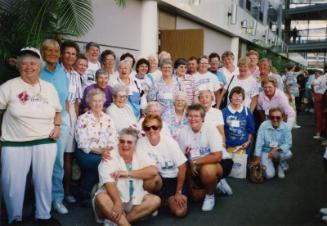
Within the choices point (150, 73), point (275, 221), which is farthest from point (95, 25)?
point (275, 221)

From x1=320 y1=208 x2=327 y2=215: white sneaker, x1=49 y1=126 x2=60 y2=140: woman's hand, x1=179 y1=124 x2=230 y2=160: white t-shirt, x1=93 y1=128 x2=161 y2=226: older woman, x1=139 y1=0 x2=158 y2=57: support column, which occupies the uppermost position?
x1=139 y1=0 x2=158 y2=57: support column

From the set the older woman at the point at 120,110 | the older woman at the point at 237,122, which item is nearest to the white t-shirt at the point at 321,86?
the older woman at the point at 237,122

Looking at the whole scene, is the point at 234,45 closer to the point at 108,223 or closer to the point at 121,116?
the point at 121,116

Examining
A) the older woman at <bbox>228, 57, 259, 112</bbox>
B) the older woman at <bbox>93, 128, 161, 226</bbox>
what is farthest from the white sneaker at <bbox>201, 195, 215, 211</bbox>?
the older woman at <bbox>228, 57, 259, 112</bbox>

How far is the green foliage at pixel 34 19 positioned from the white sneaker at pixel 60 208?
1532mm

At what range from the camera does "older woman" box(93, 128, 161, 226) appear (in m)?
3.15

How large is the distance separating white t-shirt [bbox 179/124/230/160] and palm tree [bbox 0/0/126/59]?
1.55 meters

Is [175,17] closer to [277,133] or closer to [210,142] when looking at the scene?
[277,133]

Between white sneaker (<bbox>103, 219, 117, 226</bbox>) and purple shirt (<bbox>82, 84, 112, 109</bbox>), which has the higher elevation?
purple shirt (<bbox>82, 84, 112, 109</bbox>)

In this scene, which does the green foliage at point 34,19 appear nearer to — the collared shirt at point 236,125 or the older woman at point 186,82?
the older woman at point 186,82

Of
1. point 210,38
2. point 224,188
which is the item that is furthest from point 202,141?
point 210,38

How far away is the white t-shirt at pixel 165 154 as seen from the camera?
363cm

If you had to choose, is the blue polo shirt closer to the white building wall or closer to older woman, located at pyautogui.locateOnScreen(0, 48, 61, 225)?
older woman, located at pyautogui.locateOnScreen(0, 48, 61, 225)

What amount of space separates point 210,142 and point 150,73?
180 centimetres
